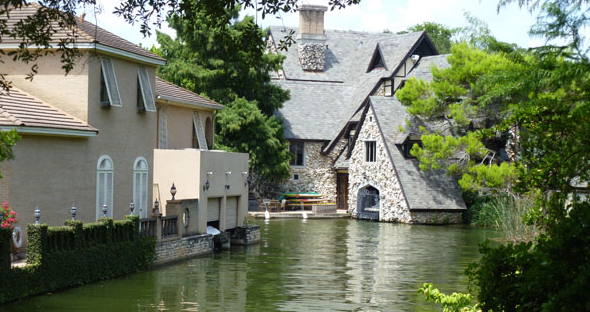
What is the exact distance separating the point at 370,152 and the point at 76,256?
99.1 feet

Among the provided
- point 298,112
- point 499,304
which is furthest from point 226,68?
point 499,304

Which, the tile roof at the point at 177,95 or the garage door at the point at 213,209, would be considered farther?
the tile roof at the point at 177,95

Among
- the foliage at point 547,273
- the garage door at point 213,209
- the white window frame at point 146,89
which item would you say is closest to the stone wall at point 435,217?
the garage door at point 213,209

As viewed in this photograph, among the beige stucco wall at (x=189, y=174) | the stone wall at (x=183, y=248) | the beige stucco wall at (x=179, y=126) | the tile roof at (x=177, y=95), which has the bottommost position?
the stone wall at (x=183, y=248)

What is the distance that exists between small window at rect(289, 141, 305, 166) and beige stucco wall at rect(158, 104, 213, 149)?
61.7 feet

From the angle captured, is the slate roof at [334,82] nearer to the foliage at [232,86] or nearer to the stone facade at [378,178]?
the foliage at [232,86]

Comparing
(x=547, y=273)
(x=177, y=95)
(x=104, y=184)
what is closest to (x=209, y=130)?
(x=177, y=95)

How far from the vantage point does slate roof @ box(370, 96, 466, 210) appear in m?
45.7

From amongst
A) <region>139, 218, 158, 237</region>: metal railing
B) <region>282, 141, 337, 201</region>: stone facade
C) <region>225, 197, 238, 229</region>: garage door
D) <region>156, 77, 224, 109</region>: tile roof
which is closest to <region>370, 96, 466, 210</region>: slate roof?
<region>282, 141, 337, 201</region>: stone facade

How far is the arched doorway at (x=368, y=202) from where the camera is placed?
1905 inches

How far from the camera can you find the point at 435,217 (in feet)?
150

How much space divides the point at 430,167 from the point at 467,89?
511 cm

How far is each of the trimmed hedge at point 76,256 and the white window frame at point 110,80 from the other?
3.97 m

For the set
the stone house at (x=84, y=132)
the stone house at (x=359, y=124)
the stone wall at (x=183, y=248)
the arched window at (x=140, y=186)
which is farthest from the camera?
the stone house at (x=359, y=124)
